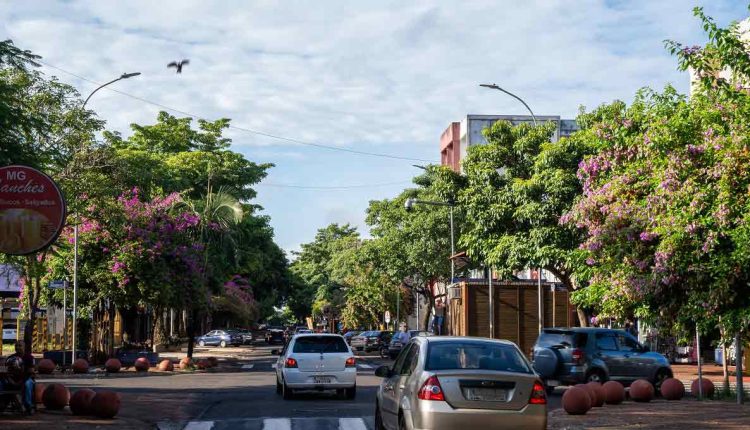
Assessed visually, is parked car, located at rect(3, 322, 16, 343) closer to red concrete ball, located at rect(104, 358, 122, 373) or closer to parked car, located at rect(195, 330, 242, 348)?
parked car, located at rect(195, 330, 242, 348)

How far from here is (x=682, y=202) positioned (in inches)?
631

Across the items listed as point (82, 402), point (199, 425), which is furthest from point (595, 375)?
point (82, 402)

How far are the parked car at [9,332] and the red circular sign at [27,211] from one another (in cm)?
5268

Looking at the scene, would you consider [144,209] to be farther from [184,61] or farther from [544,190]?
[544,190]

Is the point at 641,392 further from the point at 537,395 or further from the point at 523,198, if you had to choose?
the point at 523,198

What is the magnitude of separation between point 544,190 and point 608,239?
43.9ft

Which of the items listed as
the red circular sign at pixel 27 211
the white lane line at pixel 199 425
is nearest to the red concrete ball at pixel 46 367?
the white lane line at pixel 199 425

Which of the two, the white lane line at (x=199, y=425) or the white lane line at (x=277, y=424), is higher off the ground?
the white lane line at (x=277, y=424)

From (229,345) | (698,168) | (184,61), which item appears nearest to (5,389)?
(698,168)

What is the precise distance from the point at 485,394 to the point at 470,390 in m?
0.19

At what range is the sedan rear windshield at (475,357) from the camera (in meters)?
11.9

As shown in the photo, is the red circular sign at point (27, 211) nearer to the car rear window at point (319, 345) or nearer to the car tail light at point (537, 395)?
the car tail light at point (537, 395)

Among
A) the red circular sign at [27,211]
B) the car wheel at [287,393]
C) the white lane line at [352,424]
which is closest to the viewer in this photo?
the red circular sign at [27,211]

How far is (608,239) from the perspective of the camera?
17.9 metres
